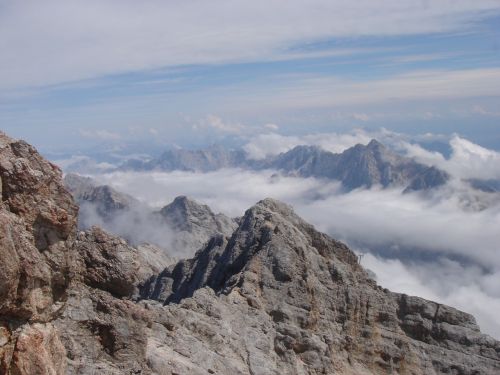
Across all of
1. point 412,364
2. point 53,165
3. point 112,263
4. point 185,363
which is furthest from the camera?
point 412,364

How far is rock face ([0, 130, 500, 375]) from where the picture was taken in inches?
1025

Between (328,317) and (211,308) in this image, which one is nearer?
(211,308)

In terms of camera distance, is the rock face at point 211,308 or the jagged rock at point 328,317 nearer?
the rock face at point 211,308

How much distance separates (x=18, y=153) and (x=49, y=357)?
922 cm

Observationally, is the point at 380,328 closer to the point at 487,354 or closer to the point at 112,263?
the point at 487,354

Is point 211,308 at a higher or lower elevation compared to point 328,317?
higher

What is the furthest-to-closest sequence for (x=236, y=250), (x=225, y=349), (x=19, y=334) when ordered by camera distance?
(x=236, y=250) → (x=225, y=349) → (x=19, y=334)

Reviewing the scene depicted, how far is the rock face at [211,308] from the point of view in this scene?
2605 centimetres

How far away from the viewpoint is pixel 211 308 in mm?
58250

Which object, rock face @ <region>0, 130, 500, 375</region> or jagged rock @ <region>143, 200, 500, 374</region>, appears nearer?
rock face @ <region>0, 130, 500, 375</region>

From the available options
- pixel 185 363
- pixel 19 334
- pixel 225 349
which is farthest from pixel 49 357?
pixel 225 349

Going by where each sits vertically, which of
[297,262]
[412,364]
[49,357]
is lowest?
[412,364]

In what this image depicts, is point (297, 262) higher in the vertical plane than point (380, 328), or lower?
higher

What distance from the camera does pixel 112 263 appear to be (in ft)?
115
